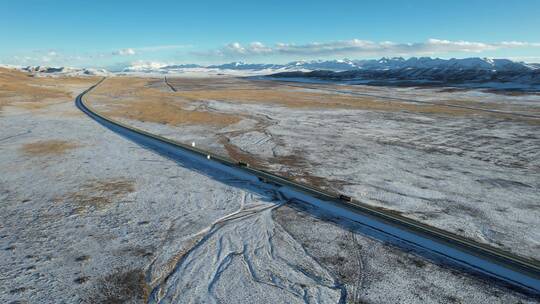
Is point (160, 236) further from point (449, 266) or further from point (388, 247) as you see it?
point (449, 266)

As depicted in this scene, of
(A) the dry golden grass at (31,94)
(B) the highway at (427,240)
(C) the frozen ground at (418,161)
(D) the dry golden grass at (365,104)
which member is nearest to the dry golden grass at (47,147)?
(C) the frozen ground at (418,161)

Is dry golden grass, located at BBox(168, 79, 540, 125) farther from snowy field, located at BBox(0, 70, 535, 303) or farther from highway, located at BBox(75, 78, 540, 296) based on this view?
snowy field, located at BBox(0, 70, 535, 303)

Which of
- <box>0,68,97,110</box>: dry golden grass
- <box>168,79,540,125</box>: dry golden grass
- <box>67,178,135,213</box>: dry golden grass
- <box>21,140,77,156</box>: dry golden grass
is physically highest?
<box>0,68,97,110</box>: dry golden grass

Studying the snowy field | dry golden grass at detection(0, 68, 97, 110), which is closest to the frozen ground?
the snowy field

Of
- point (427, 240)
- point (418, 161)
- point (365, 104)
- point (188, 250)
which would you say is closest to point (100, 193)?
point (188, 250)

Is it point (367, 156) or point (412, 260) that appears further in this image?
point (367, 156)

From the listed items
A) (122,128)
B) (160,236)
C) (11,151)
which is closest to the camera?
(160,236)

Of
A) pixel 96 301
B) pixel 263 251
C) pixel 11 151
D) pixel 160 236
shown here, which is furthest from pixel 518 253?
pixel 11 151
